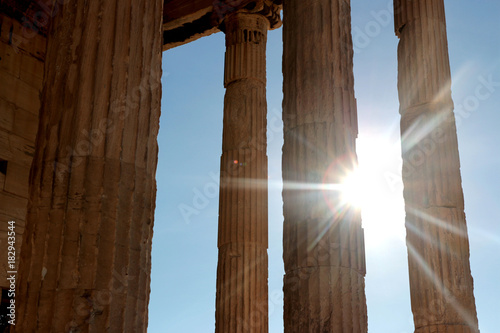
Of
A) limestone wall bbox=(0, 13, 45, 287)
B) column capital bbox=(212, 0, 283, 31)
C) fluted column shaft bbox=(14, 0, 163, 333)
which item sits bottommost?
fluted column shaft bbox=(14, 0, 163, 333)

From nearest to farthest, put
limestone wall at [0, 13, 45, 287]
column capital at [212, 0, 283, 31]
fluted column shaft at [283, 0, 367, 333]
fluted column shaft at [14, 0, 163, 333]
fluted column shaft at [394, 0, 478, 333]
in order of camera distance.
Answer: fluted column shaft at [14, 0, 163, 333]
fluted column shaft at [283, 0, 367, 333]
fluted column shaft at [394, 0, 478, 333]
limestone wall at [0, 13, 45, 287]
column capital at [212, 0, 283, 31]

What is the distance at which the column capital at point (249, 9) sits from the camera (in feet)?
108

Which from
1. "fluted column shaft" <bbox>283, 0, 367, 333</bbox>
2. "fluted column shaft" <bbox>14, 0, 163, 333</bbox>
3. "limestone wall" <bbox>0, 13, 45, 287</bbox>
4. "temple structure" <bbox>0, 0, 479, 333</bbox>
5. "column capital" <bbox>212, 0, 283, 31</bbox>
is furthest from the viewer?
"column capital" <bbox>212, 0, 283, 31</bbox>

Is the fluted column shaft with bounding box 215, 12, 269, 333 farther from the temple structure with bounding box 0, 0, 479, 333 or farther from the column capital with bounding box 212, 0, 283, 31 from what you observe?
the column capital with bounding box 212, 0, 283, 31

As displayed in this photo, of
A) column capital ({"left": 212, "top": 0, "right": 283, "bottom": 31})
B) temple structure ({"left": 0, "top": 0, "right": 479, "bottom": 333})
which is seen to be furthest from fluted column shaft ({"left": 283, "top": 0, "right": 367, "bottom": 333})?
column capital ({"left": 212, "top": 0, "right": 283, "bottom": 31})

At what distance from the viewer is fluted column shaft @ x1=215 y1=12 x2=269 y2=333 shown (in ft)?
87.8

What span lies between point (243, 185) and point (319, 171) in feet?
34.1

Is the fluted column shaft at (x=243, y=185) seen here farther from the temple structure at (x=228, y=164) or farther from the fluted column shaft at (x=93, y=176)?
the fluted column shaft at (x=93, y=176)

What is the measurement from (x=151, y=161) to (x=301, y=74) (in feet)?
28.6

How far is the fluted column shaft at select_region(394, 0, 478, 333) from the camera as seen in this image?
22.3 metres

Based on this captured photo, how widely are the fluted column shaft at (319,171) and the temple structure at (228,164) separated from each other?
0.05 meters

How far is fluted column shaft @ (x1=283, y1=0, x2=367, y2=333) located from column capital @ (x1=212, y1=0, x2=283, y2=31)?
11.3 m

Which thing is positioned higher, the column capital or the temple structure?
the column capital

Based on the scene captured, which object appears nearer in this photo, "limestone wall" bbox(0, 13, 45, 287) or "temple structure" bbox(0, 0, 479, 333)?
"temple structure" bbox(0, 0, 479, 333)
